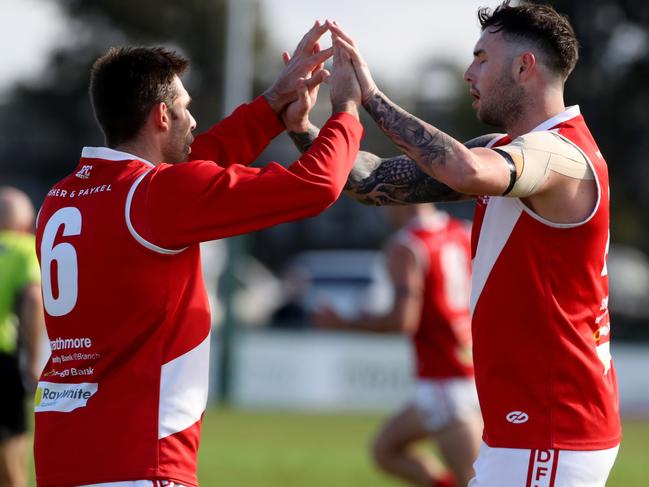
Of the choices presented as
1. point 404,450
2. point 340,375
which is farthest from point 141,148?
point 340,375

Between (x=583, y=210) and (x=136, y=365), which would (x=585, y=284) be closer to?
(x=583, y=210)

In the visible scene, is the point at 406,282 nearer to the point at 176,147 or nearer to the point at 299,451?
the point at 176,147

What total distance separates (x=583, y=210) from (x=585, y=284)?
27 cm

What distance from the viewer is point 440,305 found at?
8.98 m

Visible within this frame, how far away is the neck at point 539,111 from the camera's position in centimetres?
479

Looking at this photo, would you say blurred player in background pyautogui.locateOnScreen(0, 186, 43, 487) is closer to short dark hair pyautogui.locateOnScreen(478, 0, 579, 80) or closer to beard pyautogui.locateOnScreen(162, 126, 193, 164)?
beard pyautogui.locateOnScreen(162, 126, 193, 164)

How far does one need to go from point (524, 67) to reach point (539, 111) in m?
0.18

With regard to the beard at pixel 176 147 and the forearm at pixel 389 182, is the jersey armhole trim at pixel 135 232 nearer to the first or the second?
the beard at pixel 176 147

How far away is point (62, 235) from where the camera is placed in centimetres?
450

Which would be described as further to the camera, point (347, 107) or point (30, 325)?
point (30, 325)

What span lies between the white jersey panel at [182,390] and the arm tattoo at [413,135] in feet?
3.33

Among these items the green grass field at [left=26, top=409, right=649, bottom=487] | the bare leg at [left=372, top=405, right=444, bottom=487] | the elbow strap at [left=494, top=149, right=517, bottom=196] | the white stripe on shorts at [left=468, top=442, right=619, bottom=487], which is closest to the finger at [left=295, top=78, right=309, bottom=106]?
the elbow strap at [left=494, top=149, right=517, bottom=196]

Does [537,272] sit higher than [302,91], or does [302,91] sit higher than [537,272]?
[302,91]

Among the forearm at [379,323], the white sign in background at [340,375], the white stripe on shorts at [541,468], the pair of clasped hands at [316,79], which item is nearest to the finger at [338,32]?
the pair of clasped hands at [316,79]
